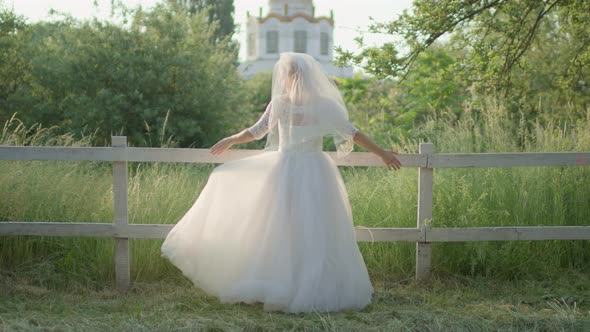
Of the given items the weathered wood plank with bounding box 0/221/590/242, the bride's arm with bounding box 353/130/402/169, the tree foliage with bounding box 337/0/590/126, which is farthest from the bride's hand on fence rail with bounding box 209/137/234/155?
the tree foliage with bounding box 337/0/590/126

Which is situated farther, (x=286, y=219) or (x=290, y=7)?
(x=290, y=7)

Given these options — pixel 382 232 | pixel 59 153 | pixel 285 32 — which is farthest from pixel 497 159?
pixel 285 32

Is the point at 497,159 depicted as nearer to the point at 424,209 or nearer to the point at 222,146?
the point at 424,209

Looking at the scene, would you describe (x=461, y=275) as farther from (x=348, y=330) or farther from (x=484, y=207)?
(x=348, y=330)

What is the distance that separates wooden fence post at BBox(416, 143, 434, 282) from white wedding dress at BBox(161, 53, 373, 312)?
2.55ft

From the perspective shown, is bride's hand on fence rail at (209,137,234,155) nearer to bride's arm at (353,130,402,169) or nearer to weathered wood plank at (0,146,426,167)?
weathered wood plank at (0,146,426,167)

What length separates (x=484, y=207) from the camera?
550 cm

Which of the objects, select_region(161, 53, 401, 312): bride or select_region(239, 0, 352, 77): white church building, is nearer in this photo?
select_region(161, 53, 401, 312): bride

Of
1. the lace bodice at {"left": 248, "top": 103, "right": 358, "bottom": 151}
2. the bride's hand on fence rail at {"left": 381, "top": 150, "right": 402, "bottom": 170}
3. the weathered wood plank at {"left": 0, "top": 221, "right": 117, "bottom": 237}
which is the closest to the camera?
the lace bodice at {"left": 248, "top": 103, "right": 358, "bottom": 151}

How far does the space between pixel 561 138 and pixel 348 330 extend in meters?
3.69

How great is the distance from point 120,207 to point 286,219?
1.51 m

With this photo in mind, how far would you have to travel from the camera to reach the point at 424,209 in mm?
5023

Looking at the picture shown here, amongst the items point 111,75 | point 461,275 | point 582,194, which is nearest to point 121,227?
point 461,275

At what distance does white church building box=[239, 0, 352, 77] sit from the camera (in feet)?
157
